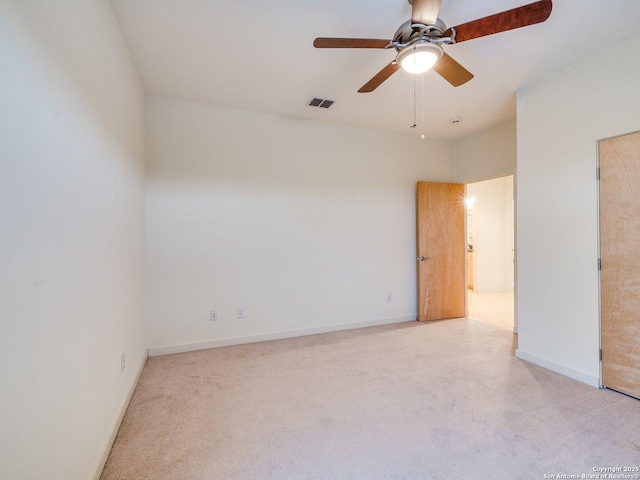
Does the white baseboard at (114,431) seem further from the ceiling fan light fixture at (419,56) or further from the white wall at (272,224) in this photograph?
the ceiling fan light fixture at (419,56)

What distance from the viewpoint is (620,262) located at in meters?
2.40

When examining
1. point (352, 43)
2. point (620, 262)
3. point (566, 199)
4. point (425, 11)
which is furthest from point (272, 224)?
point (620, 262)

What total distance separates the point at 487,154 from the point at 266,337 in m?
3.84

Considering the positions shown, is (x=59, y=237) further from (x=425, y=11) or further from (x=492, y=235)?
(x=492, y=235)

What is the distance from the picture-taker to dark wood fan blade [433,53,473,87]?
1952 millimetres

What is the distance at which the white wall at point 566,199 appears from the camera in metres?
2.44

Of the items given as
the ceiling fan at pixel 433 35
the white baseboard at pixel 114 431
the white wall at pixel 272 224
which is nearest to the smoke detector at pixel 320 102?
the white wall at pixel 272 224

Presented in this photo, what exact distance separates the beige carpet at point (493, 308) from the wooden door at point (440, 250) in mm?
417

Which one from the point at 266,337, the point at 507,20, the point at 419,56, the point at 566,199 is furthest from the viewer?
the point at 266,337

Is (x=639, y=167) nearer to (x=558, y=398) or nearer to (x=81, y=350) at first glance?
(x=558, y=398)

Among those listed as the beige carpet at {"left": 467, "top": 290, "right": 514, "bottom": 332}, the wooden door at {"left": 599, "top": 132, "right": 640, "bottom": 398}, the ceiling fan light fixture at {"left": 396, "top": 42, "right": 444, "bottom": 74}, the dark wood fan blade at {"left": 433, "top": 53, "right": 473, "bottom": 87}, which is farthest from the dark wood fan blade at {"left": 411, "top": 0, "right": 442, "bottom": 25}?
the beige carpet at {"left": 467, "top": 290, "right": 514, "bottom": 332}

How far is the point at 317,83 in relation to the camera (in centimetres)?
300

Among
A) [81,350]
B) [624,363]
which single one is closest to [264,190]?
[81,350]

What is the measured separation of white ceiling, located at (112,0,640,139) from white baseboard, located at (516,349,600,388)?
2650mm
